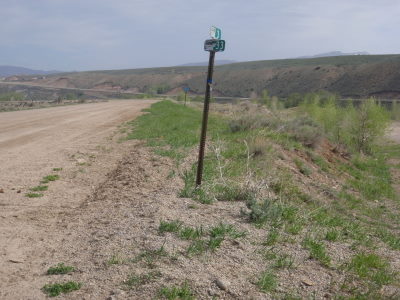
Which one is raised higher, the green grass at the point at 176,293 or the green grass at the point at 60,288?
the green grass at the point at 176,293

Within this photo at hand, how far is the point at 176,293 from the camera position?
403 centimetres

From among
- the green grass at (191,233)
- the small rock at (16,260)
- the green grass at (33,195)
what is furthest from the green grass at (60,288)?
the green grass at (33,195)

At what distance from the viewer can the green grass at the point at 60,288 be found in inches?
159

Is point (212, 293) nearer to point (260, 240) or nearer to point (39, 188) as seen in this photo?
point (260, 240)

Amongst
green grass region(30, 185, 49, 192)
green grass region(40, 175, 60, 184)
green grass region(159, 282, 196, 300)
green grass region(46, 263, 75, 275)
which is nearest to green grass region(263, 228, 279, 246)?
green grass region(159, 282, 196, 300)

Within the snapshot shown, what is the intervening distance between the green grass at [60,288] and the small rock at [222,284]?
1287 millimetres

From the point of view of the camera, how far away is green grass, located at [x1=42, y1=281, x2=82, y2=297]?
4027 millimetres

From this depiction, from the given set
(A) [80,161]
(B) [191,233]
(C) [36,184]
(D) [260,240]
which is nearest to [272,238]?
(D) [260,240]

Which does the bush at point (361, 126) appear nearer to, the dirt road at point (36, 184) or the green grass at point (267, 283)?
the dirt road at point (36, 184)

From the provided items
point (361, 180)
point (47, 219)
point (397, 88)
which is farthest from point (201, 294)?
point (397, 88)

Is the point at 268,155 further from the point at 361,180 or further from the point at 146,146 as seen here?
the point at 361,180

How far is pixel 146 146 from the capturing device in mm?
12805

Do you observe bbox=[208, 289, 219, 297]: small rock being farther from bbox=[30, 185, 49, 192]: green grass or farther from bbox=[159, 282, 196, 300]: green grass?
bbox=[30, 185, 49, 192]: green grass

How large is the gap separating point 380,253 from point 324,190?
5837mm
